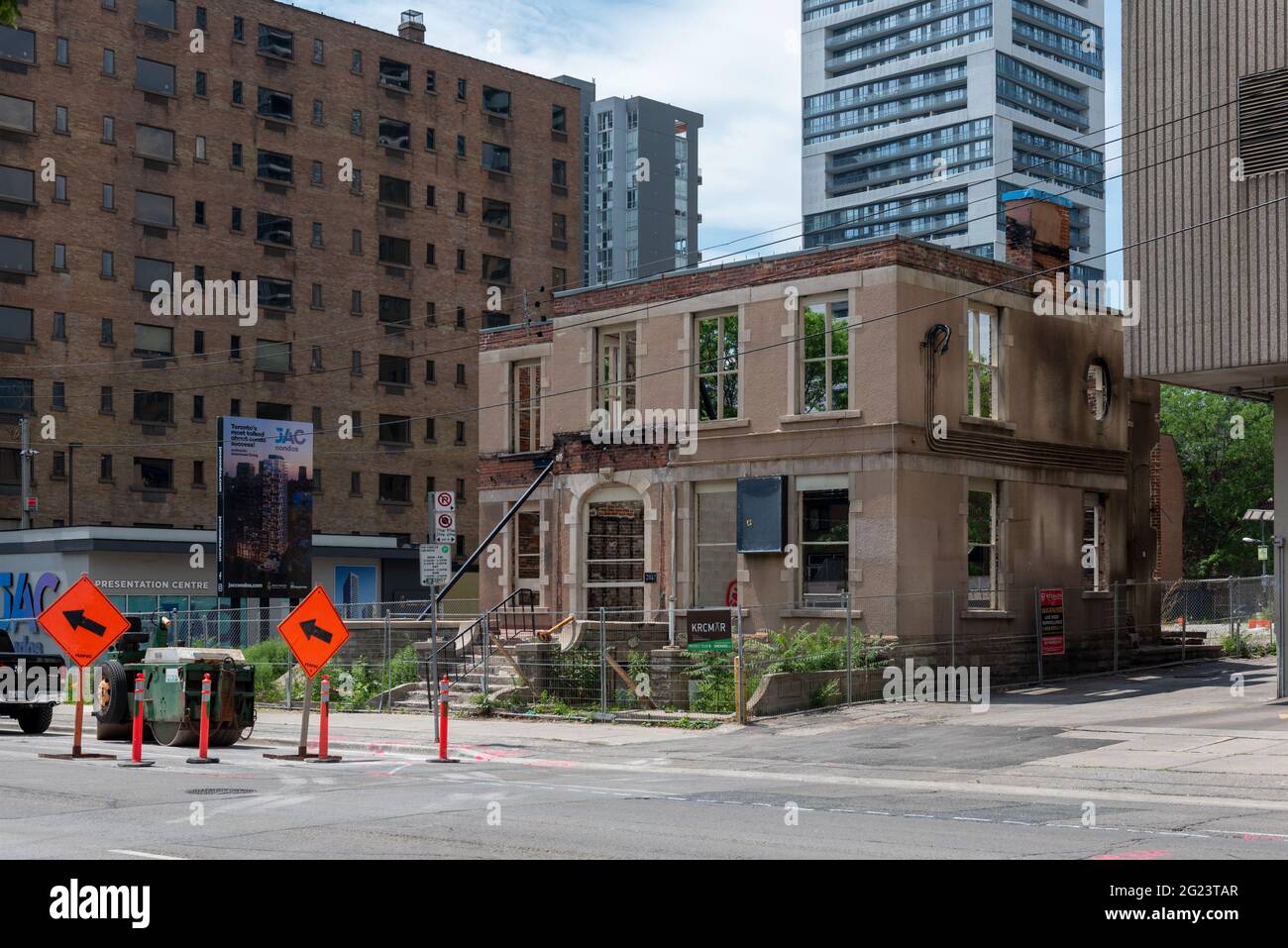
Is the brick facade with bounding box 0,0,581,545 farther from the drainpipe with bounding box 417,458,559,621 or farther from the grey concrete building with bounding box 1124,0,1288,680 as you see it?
the grey concrete building with bounding box 1124,0,1288,680

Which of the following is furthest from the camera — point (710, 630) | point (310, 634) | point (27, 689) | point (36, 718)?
point (36, 718)

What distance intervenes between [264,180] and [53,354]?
13382 mm

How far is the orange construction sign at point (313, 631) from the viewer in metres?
21.2

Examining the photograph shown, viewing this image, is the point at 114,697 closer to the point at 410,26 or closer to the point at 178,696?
the point at 178,696

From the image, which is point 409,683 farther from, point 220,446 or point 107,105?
point 107,105

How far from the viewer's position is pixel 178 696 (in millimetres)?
23328

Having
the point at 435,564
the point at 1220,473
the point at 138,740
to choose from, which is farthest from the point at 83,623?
the point at 1220,473

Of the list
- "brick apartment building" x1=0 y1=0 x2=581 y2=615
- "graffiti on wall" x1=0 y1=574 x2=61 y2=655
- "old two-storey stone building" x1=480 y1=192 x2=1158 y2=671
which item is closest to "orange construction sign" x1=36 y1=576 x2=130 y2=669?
"old two-storey stone building" x1=480 y1=192 x2=1158 y2=671

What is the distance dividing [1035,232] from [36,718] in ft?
70.8

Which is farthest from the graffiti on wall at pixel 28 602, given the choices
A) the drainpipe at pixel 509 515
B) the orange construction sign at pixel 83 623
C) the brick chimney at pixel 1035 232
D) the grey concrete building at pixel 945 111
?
the grey concrete building at pixel 945 111

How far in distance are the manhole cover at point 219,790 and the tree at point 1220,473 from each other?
6828cm

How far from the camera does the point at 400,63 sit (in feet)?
261
